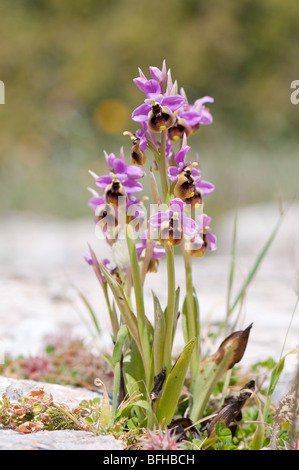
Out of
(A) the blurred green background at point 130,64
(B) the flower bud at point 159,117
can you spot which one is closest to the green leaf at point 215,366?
(B) the flower bud at point 159,117

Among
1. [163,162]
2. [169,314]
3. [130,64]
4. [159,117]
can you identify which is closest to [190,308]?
[169,314]

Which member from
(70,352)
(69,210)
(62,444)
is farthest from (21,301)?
(69,210)

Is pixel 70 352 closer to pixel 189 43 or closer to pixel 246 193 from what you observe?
pixel 246 193

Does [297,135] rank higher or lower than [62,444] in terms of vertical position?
higher

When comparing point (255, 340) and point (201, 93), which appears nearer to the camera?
point (255, 340)

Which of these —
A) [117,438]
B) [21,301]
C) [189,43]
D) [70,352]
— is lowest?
[117,438]

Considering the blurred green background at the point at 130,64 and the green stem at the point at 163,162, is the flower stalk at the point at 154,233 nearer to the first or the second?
the green stem at the point at 163,162

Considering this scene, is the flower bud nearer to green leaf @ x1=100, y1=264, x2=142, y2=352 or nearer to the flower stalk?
the flower stalk
